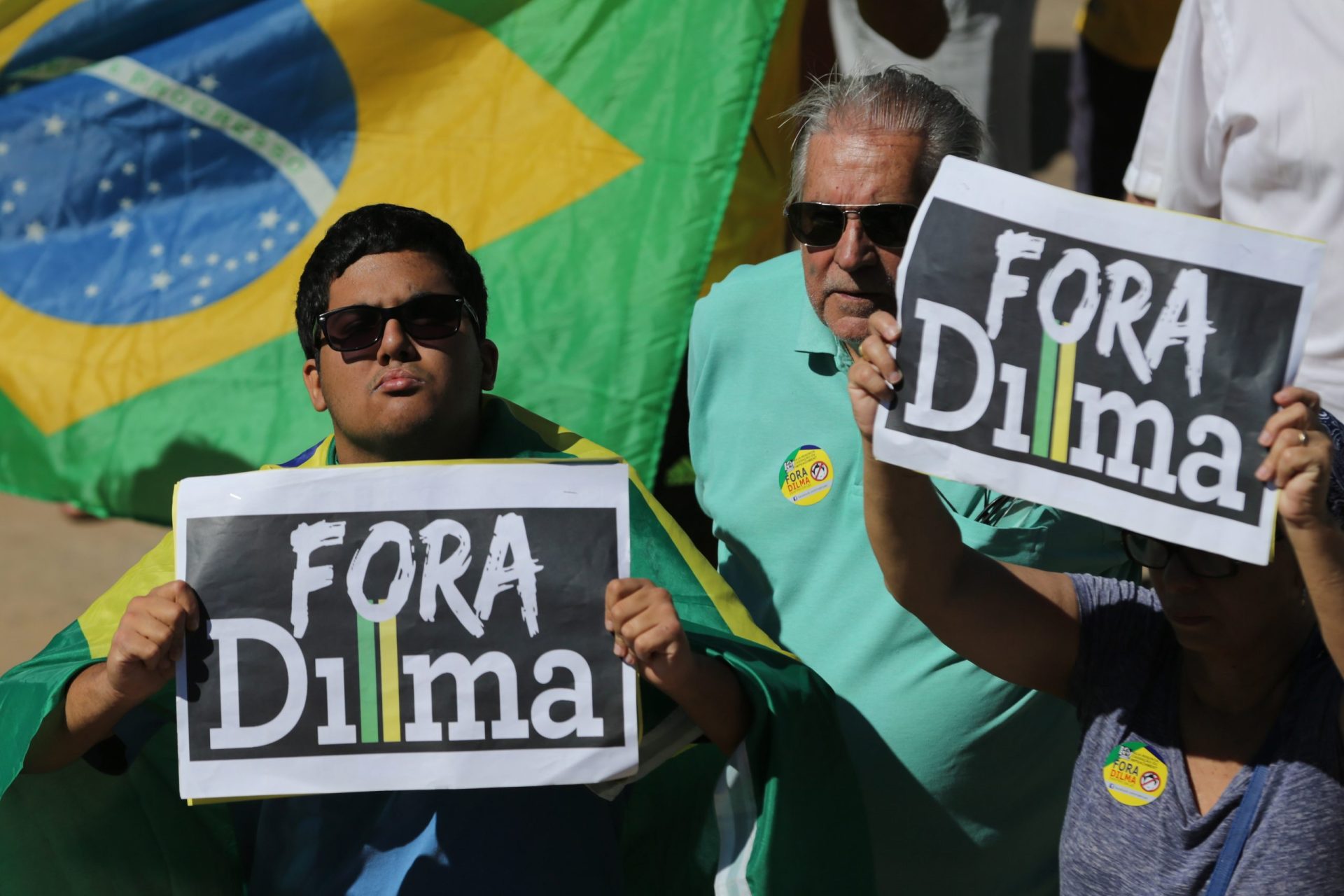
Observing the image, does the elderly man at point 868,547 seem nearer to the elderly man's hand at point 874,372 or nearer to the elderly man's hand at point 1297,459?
the elderly man's hand at point 874,372

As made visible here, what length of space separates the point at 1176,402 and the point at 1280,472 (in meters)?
0.16

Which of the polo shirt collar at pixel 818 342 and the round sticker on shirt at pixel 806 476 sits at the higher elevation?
the polo shirt collar at pixel 818 342

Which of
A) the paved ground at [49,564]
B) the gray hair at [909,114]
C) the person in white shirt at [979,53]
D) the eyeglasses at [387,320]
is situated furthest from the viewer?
the paved ground at [49,564]

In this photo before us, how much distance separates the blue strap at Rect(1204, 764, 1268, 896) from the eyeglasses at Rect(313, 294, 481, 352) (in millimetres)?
1254

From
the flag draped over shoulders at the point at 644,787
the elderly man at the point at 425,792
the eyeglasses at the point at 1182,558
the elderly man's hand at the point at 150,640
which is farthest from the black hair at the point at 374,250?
the eyeglasses at the point at 1182,558

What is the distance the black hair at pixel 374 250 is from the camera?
94.5 inches

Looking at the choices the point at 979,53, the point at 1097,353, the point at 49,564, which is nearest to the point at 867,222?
the point at 1097,353

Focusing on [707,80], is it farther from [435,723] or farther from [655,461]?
[435,723]

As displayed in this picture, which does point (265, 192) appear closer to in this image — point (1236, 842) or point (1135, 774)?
point (1135, 774)

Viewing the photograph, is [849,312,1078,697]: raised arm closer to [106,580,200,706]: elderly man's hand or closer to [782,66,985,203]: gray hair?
[782,66,985,203]: gray hair

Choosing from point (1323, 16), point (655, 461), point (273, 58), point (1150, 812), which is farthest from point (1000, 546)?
point (273, 58)

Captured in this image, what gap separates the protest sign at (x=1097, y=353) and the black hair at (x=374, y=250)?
754 mm

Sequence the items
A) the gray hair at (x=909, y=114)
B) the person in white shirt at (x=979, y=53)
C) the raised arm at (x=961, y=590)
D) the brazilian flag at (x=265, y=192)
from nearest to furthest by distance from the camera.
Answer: the raised arm at (x=961, y=590)
the gray hair at (x=909, y=114)
the brazilian flag at (x=265, y=192)
the person in white shirt at (x=979, y=53)

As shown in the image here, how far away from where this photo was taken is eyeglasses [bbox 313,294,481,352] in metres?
2.31
